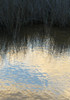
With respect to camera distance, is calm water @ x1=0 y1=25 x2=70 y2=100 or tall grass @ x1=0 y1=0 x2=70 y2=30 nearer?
calm water @ x1=0 y1=25 x2=70 y2=100

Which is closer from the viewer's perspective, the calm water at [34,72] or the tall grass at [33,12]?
the calm water at [34,72]

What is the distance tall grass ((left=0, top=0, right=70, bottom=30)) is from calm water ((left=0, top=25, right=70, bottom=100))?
1.51m

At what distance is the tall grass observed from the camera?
5.11 meters

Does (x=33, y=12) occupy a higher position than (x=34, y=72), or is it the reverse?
(x=33, y=12)

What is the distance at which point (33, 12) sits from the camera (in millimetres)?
6527

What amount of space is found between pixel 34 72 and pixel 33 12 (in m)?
4.31

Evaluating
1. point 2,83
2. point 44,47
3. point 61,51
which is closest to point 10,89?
point 2,83

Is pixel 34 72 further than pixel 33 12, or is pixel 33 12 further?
pixel 33 12

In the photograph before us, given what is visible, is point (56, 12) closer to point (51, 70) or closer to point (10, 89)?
point (51, 70)

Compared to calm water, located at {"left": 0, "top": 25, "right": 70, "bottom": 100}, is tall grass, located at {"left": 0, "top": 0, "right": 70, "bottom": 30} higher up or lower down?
higher up

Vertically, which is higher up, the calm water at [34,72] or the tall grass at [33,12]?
the tall grass at [33,12]

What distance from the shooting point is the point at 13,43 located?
155 inches

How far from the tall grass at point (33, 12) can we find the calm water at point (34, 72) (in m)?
1.51

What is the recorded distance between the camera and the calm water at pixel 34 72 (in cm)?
192
